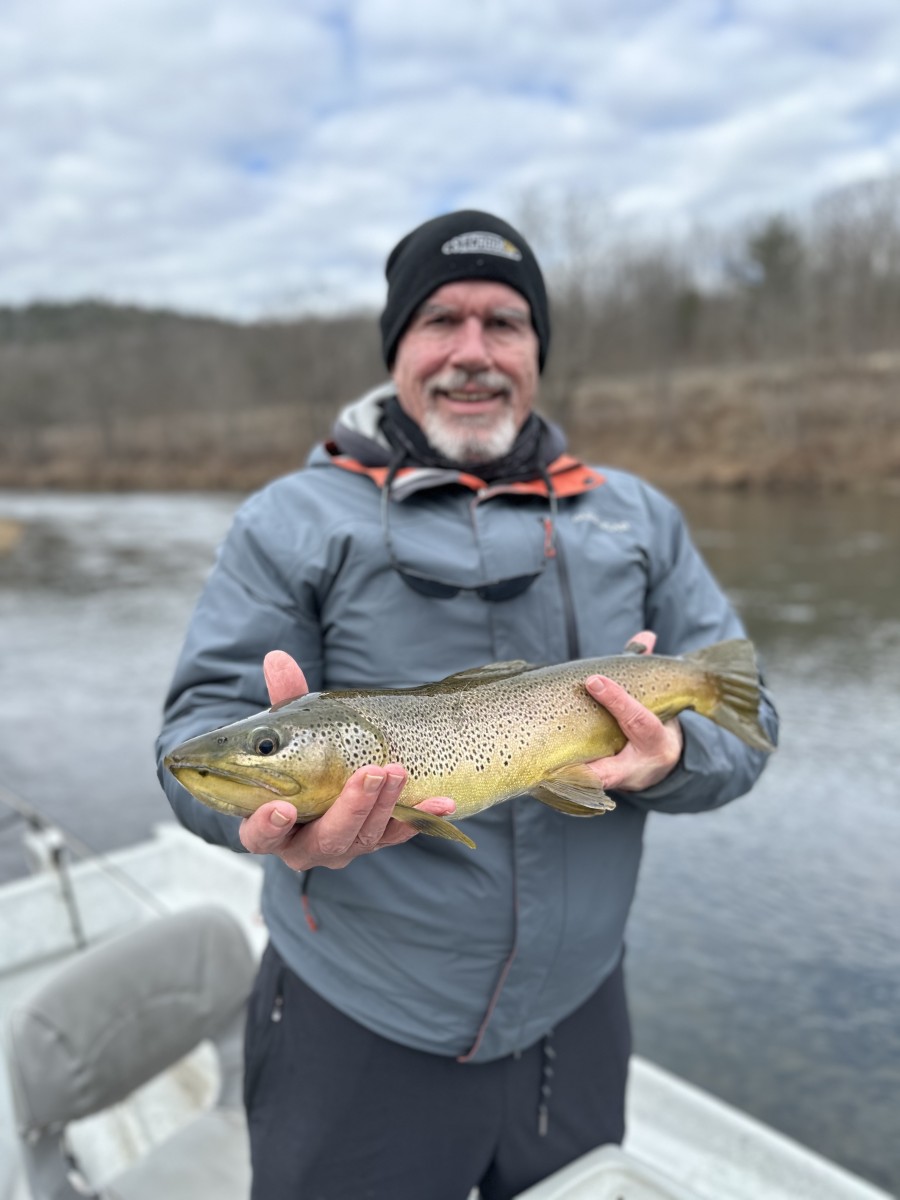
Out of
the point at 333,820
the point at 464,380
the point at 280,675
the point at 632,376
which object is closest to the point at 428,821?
the point at 333,820

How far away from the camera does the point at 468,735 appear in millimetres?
1878

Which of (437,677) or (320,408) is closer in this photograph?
(437,677)

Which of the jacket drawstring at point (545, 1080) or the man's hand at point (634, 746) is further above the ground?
the man's hand at point (634, 746)

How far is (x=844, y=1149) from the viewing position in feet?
14.7

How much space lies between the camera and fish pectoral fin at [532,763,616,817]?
1926 millimetres

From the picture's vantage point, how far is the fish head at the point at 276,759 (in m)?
1.63

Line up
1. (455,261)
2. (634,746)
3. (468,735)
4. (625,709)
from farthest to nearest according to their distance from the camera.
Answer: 1. (455,261)
2. (634,746)
3. (625,709)
4. (468,735)

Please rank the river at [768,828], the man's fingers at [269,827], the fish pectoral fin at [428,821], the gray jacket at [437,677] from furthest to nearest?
the river at [768,828] < the gray jacket at [437,677] < the fish pectoral fin at [428,821] < the man's fingers at [269,827]

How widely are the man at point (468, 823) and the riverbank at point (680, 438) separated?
29732 mm

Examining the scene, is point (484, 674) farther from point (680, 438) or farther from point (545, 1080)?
point (680, 438)

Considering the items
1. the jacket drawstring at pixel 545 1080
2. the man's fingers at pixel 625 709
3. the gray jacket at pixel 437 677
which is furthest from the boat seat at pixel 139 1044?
the man's fingers at pixel 625 709

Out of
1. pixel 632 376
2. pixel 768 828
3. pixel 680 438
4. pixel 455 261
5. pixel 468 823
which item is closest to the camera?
pixel 468 823

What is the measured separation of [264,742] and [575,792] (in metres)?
0.69

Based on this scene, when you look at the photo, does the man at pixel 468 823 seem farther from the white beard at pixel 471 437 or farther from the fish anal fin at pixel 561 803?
the fish anal fin at pixel 561 803
